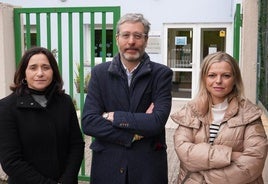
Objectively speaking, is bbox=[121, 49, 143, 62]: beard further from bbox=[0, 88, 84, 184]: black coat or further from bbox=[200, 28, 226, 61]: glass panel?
bbox=[200, 28, 226, 61]: glass panel

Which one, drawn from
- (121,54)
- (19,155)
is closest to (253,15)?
(121,54)

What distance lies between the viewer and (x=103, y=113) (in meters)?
2.65

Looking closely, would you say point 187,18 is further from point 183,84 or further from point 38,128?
point 38,128

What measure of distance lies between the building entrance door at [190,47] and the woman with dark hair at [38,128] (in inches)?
354

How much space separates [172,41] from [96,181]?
369 inches

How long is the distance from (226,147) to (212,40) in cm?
944

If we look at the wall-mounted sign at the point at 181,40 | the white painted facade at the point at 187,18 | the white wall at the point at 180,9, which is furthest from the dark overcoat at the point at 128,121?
the wall-mounted sign at the point at 181,40

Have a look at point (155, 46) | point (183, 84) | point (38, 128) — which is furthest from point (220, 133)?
point (183, 84)

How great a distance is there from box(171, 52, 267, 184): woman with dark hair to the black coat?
30.5 inches

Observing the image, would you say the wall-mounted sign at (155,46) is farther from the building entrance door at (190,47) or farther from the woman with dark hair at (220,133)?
the woman with dark hair at (220,133)

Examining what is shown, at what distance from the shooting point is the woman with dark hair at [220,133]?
238 cm

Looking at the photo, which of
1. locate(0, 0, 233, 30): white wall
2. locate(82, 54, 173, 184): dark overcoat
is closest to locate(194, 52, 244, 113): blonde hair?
locate(82, 54, 173, 184): dark overcoat

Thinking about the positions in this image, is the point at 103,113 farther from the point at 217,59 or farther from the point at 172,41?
the point at 172,41

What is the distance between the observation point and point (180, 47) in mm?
11680
